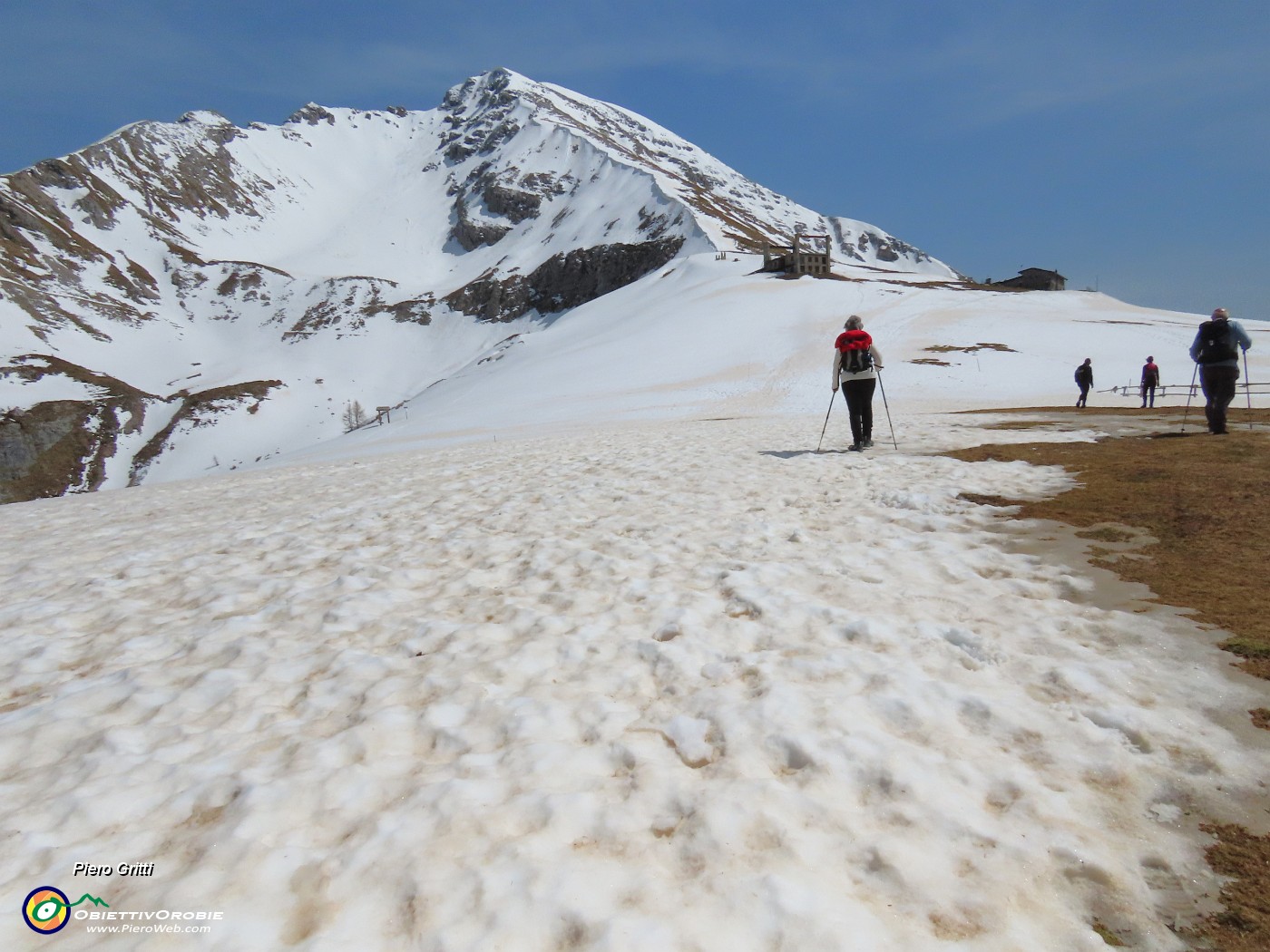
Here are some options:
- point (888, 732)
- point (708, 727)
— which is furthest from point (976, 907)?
point (708, 727)

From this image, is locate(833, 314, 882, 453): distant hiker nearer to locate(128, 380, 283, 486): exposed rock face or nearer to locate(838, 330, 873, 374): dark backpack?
locate(838, 330, 873, 374): dark backpack

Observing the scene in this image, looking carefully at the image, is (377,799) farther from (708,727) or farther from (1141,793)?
(1141,793)

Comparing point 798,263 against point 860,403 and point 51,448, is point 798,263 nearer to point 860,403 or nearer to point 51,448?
point 860,403

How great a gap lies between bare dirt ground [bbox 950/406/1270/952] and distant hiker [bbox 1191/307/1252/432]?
0.73 metres

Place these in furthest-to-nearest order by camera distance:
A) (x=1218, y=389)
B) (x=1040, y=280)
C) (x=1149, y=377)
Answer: (x=1040, y=280) < (x=1149, y=377) < (x=1218, y=389)

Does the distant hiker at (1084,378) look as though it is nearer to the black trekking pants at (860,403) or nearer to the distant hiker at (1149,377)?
the distant hiker at (1149,377)

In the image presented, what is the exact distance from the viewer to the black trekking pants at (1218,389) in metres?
15.7

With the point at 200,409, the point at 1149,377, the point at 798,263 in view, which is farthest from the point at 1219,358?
the point at 200,409

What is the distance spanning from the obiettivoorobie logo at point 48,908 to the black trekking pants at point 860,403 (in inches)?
630

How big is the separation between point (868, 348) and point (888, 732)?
13.1 metres

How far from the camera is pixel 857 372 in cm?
1650

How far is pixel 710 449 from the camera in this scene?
18578 millimetres

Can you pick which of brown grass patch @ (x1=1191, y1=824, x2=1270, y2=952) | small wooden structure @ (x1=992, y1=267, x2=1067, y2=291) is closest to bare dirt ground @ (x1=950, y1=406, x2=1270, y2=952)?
brown grass patch @ (x1=1191, y1=824, x2=1270, y2=952)

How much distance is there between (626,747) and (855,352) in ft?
44.9
